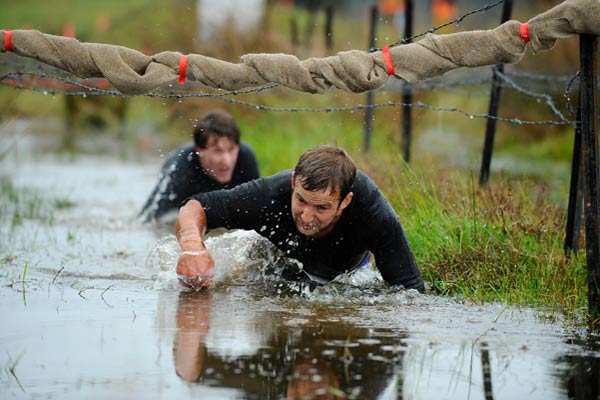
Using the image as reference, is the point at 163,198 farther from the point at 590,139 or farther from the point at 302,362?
the point at 302,362

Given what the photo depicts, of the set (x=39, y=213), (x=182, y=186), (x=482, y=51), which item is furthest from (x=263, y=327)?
(x=39, y=213)

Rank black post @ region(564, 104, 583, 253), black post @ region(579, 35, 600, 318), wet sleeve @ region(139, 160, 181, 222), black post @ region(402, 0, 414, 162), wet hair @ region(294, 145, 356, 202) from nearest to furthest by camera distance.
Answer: black post @ region(579, 35, 600, 318)
wet hair @ region(294, 145, 356, 202)
black post @ region(564, 104, 583, 253)
wet sleeve @ region(139, 160, 181, 222)
black post @ region(402, 0, 414, 162)

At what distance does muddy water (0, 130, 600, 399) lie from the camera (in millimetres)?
4648

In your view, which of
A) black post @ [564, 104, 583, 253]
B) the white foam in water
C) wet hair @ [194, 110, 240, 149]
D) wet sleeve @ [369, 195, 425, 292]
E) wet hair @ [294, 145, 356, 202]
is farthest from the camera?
wet hair @ [194, 110, 240, 149]

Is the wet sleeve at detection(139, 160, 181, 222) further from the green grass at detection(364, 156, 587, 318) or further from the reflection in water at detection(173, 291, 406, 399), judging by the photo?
the reflection in water at detection(173, 291, 406, 399)

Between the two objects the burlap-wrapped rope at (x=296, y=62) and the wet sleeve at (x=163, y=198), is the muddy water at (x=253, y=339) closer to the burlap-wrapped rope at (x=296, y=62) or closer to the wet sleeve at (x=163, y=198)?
the burlap-wrapped rope at (x=296, y=62)

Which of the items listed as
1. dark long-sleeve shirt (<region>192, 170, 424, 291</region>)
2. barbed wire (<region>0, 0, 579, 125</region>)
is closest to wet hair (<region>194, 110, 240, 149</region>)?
barbed wire (<region>0, 0, 579, 125</region>)

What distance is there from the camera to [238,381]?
466 centimetres

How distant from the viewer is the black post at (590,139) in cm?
586

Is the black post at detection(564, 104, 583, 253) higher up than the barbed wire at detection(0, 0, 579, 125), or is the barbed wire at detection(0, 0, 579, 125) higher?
the barbed wire at detection(0, 0, 579, 125)

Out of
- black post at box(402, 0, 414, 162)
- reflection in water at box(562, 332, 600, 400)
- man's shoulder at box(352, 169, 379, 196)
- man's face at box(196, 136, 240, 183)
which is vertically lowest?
reflection in water at box(562, 332, 600, 400)

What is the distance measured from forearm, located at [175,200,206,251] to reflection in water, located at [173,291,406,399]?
0.71m

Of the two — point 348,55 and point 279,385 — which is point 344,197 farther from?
point 279,385

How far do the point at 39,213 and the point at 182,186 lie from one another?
1.61 m
